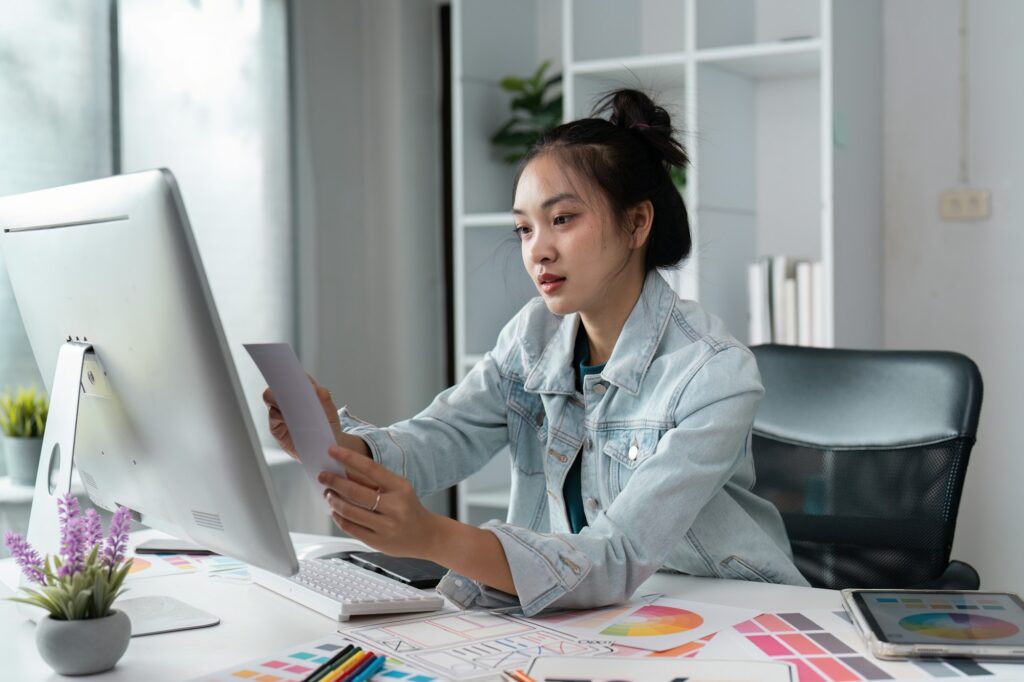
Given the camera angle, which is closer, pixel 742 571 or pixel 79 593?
pixel 79 593

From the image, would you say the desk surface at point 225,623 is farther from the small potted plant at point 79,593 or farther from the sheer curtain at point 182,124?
the sheer curtain at point 182,124

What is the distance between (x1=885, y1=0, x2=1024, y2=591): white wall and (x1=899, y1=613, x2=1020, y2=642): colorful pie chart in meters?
1.96

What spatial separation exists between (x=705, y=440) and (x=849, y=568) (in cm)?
53

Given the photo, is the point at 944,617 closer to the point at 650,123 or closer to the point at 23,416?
the point at 650,123

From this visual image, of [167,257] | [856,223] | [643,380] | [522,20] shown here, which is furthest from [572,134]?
[522,20]

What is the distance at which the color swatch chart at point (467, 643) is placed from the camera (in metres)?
1.02

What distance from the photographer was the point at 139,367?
1026 mm

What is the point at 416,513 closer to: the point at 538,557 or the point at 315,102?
the point at 538,557

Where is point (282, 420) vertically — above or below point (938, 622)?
above

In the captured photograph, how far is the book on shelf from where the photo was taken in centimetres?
268

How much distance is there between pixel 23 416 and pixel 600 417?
1568 mm

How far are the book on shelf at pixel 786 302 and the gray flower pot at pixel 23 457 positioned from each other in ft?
5.60

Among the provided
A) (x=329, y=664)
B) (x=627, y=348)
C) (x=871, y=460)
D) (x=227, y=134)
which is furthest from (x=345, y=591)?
(x=227, y=134)

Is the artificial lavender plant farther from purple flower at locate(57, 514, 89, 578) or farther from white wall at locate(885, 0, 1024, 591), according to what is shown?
white wall at locate(885, 0, 1024, 591)
